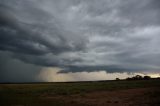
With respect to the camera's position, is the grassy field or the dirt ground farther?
the grassy field

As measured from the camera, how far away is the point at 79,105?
27031 millimetres

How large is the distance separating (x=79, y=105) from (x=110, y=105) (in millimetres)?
4506

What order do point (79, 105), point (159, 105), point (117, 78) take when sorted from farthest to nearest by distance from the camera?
point (117, 78), point (79, 105), point (159, 105)

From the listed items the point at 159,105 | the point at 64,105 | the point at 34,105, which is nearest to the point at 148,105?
the point at 159,105

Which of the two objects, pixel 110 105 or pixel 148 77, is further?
pixel 148 77

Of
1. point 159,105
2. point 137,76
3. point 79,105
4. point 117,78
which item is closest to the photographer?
point 159,105

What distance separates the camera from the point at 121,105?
24250 mm

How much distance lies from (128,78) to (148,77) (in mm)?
16698

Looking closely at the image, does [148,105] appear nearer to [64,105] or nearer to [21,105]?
[64,105]

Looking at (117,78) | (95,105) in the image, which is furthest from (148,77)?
(95,105)

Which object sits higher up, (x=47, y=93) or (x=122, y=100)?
(x=47, y=93)

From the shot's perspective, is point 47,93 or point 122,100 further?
point 47,93

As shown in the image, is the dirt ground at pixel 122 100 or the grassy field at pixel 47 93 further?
the grassy field at pixel 47 93

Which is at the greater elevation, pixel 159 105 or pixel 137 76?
pixel 137 76
